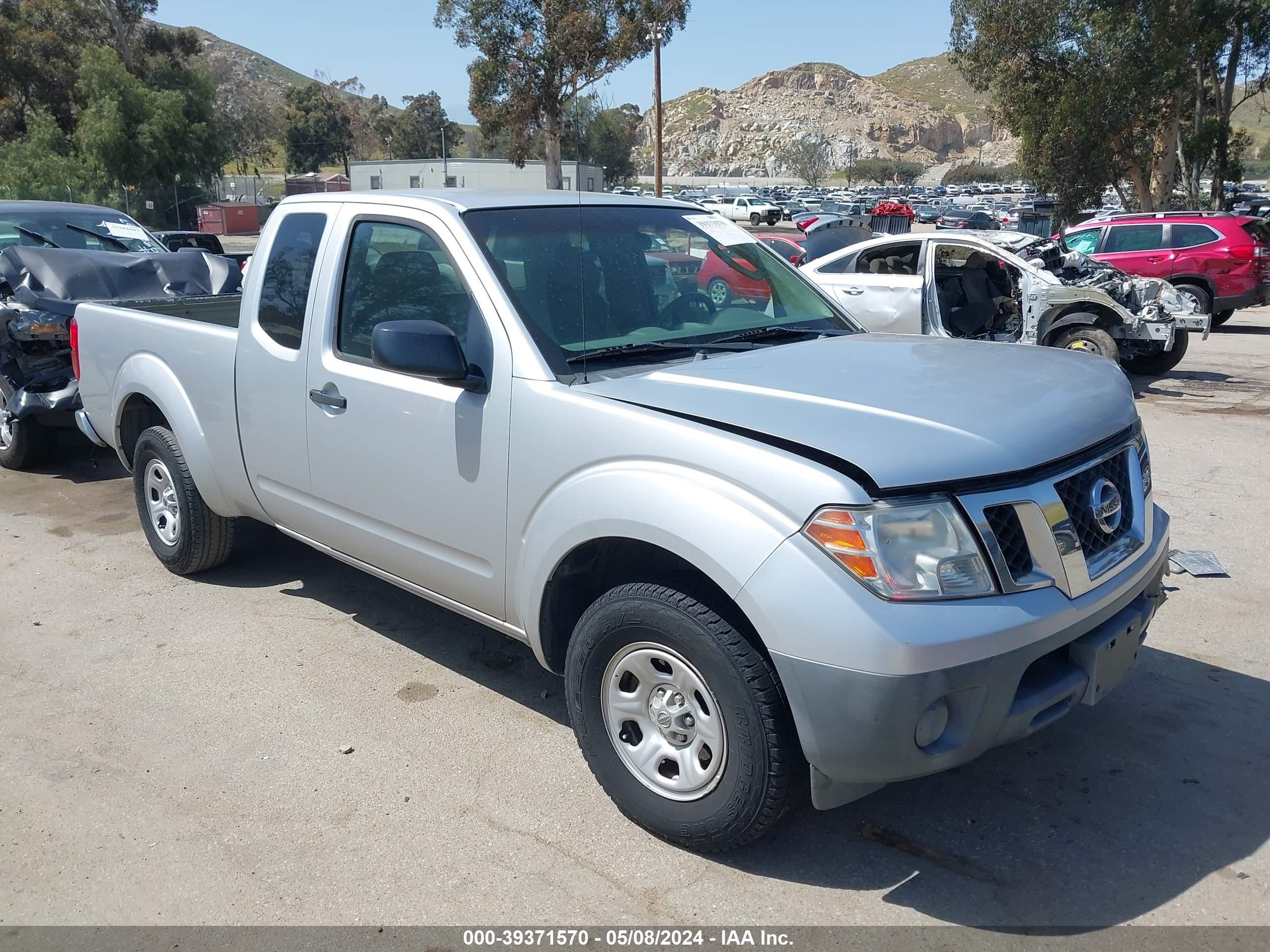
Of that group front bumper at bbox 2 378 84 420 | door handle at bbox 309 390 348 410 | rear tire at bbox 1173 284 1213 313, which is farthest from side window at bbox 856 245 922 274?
door handle at bbox 309 390 348 410

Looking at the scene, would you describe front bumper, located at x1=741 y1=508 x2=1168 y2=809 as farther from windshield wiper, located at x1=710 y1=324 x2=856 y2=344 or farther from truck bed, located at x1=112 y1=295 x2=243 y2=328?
truck bed, located at x1=112 y1=295 x2=243 y2=328

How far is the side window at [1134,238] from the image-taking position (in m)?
16.2

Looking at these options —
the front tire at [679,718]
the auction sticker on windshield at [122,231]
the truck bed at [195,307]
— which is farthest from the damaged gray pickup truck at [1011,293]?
the front tire at [679,718]

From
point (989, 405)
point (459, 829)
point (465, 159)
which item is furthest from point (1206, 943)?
point (465, 159)

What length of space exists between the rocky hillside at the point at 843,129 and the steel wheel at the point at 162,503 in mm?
173501

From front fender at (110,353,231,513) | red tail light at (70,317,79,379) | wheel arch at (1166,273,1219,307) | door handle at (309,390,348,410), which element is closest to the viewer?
door handle at (309,390,348,410)

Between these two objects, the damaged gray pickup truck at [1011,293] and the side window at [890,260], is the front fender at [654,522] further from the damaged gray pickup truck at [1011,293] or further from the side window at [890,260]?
the side window at [890,260]

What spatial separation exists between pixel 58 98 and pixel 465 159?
18.5 meters

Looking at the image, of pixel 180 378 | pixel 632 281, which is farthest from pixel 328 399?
pixel 180 378

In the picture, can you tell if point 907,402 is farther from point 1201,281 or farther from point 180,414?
point 1201,281

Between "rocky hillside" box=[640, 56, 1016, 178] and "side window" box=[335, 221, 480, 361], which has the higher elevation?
"rocky hillside" box=[640, 56, 1016, 178]

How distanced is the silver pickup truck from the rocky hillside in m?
175

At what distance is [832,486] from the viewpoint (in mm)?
2672

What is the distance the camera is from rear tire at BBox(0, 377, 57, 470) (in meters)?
7.79
